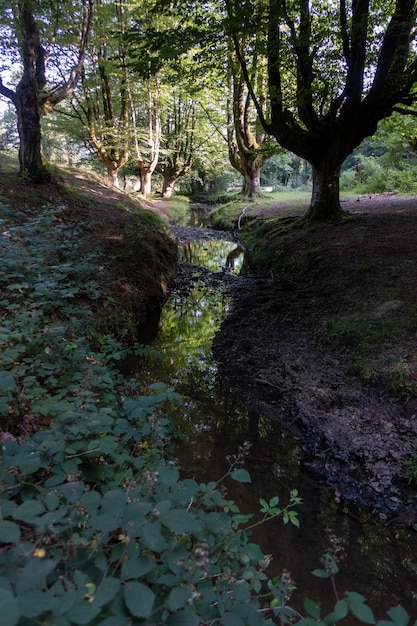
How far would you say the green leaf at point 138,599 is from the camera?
3.11 ft

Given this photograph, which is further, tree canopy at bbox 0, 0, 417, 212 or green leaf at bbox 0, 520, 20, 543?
tree canopy at bbox 0, 0, 417, 212

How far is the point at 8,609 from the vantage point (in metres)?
0.78

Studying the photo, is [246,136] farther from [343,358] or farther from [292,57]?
[343,358]

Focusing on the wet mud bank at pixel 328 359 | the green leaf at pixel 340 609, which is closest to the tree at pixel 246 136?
the wet mud bank at pixel 328 359

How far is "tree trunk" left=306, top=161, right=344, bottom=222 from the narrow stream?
6.57 meters

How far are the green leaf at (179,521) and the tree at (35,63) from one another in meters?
9.82

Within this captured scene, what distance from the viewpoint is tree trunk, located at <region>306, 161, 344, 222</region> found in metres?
10.3

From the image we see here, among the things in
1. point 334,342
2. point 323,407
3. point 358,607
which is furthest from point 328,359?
point 358,607

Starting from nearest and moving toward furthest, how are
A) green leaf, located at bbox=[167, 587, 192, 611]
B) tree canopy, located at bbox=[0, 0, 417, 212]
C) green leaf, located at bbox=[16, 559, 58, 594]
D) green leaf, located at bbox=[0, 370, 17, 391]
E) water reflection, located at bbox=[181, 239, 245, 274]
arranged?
green leaf, located at bbox=[16, 559, 58, 594] < green leaf, located at bbox=[167, 587, 192, 611] < green leaf, located at bbox=[0, 370, 17, 391] < tree canopy, located at bbox=[0, 0, 417, 212] < water reflection, located at bbox=[181, 239, 245, 274]

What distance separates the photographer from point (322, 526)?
10.1 feet

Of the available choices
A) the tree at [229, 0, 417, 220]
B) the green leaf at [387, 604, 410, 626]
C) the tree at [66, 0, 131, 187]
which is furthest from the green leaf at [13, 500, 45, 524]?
the tree at [66, 0, 131, 187]

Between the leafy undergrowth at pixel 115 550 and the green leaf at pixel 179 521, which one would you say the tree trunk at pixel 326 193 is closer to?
the leafy undergrowth at pixel 115 550

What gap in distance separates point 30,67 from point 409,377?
1007 cm

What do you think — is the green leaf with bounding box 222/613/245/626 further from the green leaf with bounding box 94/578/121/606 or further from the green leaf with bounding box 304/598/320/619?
the green leaf with bounding box 94/578/121/606
